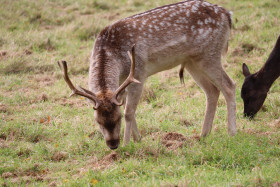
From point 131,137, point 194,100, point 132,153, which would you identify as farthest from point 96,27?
point 132,153

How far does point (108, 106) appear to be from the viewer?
4.96m

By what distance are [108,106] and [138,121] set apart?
1532 mm

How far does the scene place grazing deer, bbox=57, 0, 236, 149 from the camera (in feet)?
18.4

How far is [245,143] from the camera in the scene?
5098mm

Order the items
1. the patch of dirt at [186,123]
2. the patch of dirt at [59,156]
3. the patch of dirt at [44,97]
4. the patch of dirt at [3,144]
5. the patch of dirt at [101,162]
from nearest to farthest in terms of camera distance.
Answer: the patch of dirt at [101,162], the patch of dirt at [59,156], the patch of dirt at [3,144], the patch of dirt at [186,123], the patch of dirt at [44,97]

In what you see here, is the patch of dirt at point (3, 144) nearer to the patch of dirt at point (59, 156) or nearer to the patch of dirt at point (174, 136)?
the patch of dirt at point (59, 156)

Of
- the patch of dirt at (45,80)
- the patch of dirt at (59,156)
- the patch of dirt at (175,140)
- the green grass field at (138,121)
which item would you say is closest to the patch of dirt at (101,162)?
the green grass field at (138,121)

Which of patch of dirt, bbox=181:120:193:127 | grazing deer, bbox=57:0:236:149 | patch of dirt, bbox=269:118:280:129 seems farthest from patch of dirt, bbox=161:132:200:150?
patch of dirt, bbox=269:118:280:129

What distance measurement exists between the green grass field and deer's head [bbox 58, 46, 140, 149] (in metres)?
0.24

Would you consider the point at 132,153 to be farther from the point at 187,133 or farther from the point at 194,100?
the point at 194,100

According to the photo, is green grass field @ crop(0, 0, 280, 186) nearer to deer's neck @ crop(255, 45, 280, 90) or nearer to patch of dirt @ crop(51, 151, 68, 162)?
patch of dirt @ crop(51, 151, 68, 162)

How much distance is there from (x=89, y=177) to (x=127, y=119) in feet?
4.36

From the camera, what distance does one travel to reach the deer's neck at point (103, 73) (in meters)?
5.25

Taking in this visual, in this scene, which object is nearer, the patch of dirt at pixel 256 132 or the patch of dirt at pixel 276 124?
the patch of dirt at pixel 256 132
